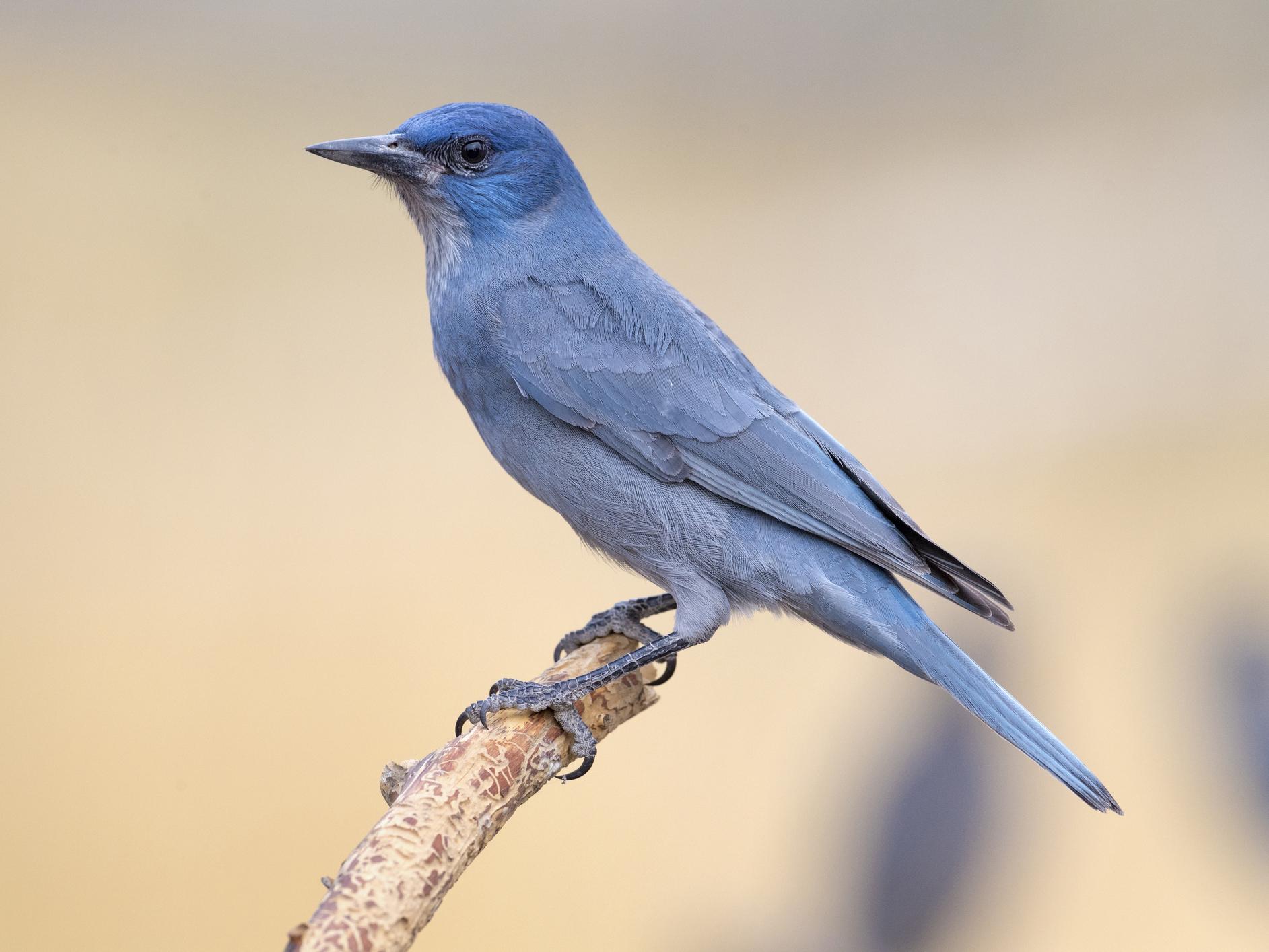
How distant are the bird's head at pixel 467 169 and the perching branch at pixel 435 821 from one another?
0.94m

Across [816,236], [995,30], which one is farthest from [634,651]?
[995,30]

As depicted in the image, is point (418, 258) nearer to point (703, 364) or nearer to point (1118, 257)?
point (703, 364)

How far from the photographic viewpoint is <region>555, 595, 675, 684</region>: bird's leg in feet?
8.25

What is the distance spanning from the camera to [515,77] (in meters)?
4.66

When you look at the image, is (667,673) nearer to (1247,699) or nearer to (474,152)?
(474,152)

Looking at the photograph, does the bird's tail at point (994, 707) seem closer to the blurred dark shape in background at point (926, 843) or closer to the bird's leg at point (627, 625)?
the bird's leg at point (627, 625)

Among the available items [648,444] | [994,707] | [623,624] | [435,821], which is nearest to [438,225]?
[648,444]

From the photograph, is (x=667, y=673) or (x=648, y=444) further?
(x=667, y=673)

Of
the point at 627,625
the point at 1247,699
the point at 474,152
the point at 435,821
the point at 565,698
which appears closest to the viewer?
the point at 435,821

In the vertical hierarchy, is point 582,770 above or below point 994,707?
above

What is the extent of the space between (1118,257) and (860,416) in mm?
1492

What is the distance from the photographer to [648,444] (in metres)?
2.19

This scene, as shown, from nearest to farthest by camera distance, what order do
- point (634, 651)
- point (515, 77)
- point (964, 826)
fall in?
point (634, 651)
point (964, 826)
point (515, 77)

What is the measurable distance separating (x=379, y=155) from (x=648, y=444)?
2.61 feet
